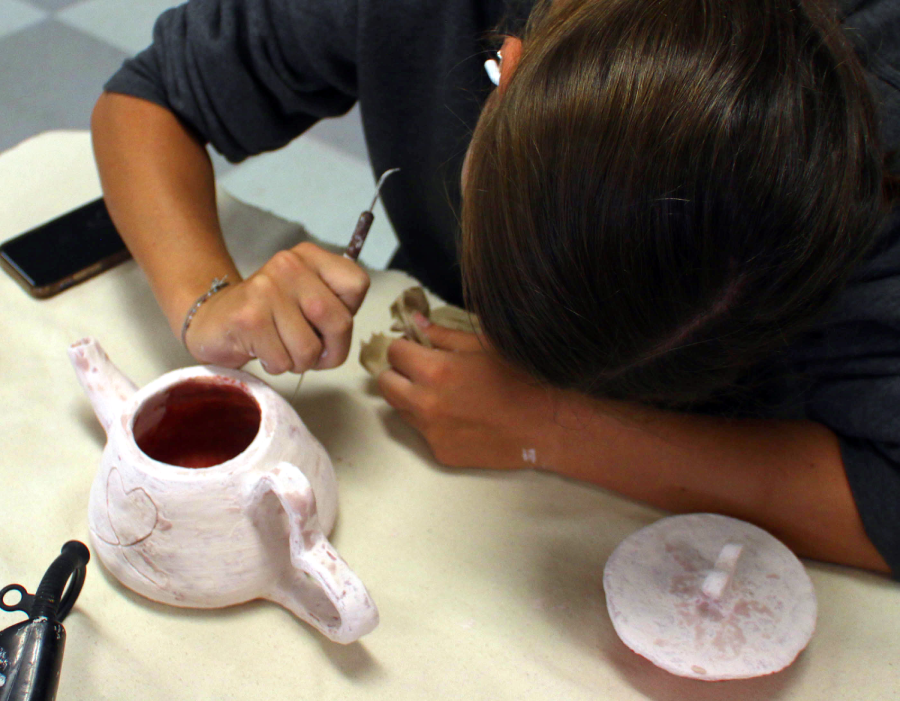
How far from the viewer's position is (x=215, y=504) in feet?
1.37

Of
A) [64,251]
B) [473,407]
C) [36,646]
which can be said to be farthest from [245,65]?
[36,646]

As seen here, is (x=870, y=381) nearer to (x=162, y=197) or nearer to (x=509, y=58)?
(x=509, y=58)

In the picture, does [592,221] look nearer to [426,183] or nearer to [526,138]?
[526,138]

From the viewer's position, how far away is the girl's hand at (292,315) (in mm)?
503

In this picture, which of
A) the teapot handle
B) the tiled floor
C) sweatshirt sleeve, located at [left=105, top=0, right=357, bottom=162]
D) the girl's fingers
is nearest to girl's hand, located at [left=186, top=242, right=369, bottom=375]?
the girl's fingers

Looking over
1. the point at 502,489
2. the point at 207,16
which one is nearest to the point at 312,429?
the point at 502,489

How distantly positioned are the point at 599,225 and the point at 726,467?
271 mm

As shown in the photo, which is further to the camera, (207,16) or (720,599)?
(207,16)

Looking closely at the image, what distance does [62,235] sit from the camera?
73 centimetres

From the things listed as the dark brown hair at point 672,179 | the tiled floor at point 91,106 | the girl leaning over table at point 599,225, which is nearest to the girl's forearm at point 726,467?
the girl leaning over table at point 599,225

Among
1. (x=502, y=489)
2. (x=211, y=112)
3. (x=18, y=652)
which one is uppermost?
(x=211, y=112)

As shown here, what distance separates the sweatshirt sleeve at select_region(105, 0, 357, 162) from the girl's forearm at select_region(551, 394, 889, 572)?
0.38m

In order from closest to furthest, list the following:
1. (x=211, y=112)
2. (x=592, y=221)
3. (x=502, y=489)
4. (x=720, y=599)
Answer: (x=592, y=221)
(x=720, y=599)
(x=502, y=489)
(x=211, y=112)

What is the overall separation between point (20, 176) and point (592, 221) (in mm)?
707
